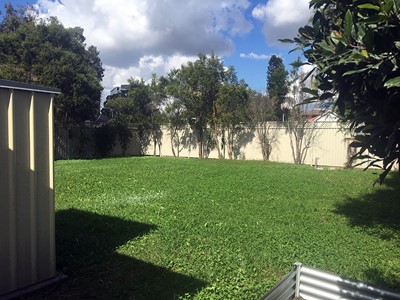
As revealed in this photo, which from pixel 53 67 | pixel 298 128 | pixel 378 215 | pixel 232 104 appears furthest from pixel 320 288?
pixel 53 67

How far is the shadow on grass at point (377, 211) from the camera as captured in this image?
5.90 meters

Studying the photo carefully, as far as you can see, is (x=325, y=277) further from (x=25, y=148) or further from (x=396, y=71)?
(x=25, y=148)

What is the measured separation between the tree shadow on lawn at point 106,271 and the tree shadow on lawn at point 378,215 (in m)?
2.11

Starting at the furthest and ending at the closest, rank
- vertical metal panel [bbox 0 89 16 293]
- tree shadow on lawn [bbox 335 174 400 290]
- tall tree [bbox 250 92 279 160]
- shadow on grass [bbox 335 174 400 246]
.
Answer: tall tree [bbox 250 92 279 160]
shadow on grass [bbox 335 174 400 246]
tree shadow on lawn [bbox 335 174 400 290]
vertical metal panel [bbox 0 89 16 293]

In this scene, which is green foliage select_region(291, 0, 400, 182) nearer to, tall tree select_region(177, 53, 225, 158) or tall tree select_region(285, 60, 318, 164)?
tall tree select_region(285, 60, 318, 164)

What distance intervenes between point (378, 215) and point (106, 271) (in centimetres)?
525

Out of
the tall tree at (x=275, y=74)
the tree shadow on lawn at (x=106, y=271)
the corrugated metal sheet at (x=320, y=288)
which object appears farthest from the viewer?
the tall tree at (x=275, y=74)

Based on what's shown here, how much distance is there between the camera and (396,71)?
236 centimetres

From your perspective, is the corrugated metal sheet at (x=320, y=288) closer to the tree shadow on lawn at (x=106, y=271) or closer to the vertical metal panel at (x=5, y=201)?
the tree shadow on lawn at (x=106, y=271)

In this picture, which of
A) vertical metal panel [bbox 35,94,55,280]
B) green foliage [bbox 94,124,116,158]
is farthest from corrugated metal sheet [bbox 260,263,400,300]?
green foliage [bbox 94,124,116,158]

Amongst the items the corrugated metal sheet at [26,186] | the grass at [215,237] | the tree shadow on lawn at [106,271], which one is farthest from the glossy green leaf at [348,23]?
the corrugated metal sheet at [26,186]

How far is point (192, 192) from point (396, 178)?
20.7 ft

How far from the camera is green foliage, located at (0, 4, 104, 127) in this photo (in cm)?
1770

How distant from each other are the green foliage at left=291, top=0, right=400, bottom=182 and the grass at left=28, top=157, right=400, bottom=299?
208 cm
